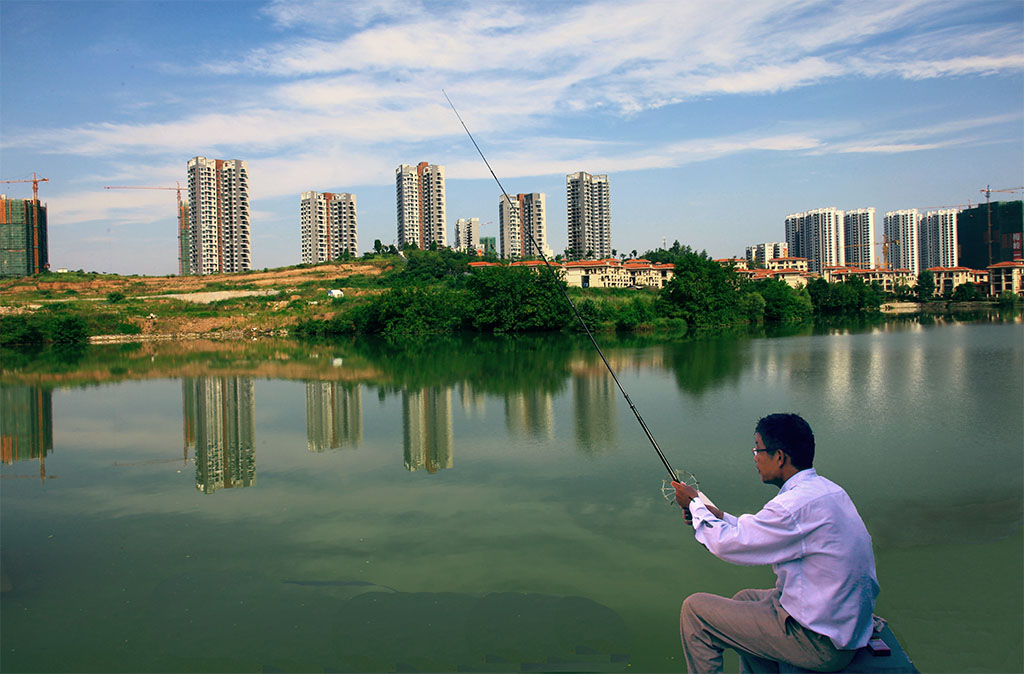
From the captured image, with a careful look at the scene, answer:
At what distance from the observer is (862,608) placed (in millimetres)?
2312

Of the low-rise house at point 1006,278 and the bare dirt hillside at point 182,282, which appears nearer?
the bare dirt hillside at point 182,282

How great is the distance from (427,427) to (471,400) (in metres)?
2.91

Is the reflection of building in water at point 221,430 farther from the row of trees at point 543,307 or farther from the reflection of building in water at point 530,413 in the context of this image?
the row of trees at point 543,307

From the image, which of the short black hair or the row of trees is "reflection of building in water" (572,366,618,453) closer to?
the short black hair

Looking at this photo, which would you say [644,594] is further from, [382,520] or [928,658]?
[382,520]

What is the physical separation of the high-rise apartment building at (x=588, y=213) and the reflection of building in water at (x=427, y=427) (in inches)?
3470

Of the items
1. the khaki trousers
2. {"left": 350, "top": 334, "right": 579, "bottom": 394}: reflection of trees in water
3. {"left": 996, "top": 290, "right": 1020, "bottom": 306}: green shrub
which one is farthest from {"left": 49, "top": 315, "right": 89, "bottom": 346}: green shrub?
{"left": 996, "top": 290, "right": 1020, "bottom": 306}: green shrub

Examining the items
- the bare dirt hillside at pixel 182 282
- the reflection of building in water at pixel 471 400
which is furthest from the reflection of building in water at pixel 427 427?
the bare dirt hillside at pixel 182 282

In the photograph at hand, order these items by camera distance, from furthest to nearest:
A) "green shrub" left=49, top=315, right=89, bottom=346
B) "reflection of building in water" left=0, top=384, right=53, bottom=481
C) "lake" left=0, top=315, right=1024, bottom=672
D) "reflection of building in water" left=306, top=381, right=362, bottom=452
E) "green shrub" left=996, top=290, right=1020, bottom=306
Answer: "green shrub" left=996, top=290, right=1020, bottom=306, "green shrub" left=49, top=315, right=89, bottom=346, "reflection of building in water" left=306, top=381, right=362, bottom=452, "reflection of building in water" left=0, top=384, right=53, bottom=481, "lake" left=0, top=315, right=1024, bottom=672

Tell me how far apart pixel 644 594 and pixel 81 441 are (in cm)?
1007

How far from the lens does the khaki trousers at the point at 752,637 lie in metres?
2.36

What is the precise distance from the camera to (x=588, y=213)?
4107 inches

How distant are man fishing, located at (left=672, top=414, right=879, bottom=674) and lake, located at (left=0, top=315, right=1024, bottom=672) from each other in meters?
1.72

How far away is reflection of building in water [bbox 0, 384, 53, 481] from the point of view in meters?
10.3
